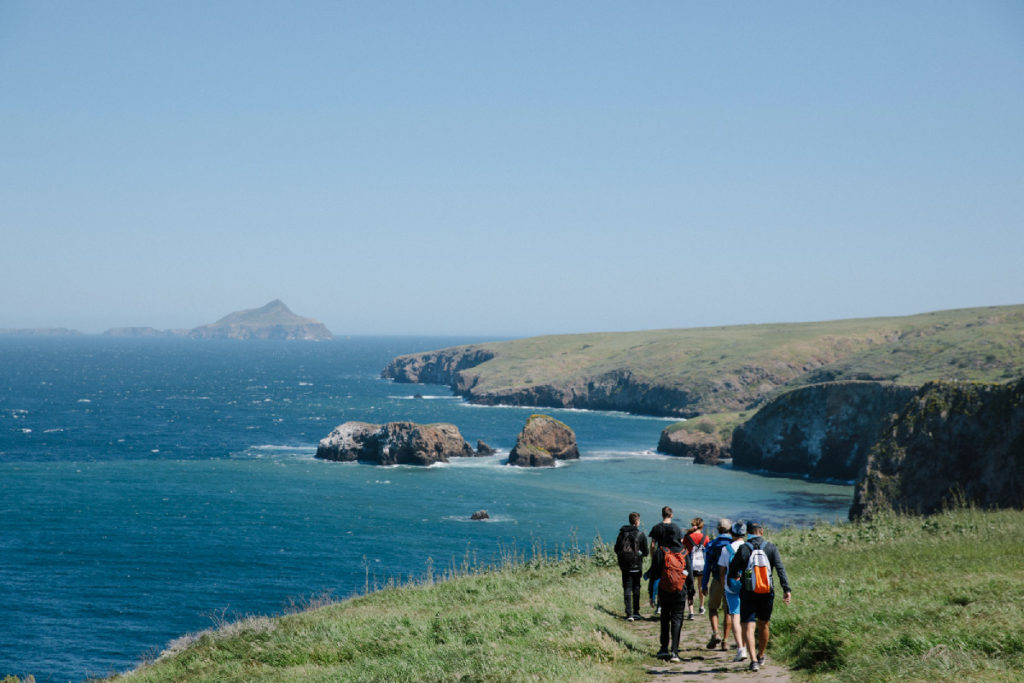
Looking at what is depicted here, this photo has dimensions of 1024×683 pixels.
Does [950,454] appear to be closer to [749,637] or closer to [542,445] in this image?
[749,637]

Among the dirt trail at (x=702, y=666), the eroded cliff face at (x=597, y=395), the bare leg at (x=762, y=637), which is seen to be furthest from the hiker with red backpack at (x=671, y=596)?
the eroded cliff face at (x=597, y=395)

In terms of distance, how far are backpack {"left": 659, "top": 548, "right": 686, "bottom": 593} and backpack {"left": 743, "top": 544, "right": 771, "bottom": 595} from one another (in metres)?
1.32

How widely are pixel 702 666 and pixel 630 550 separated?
3266mm

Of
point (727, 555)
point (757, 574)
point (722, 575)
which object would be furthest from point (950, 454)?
point (757, 574)

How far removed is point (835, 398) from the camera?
287ft

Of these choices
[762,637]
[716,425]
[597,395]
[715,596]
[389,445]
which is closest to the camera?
[762,637]

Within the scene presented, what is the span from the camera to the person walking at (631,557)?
16000mm

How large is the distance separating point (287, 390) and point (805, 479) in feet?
383

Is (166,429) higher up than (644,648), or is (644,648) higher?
(644,648)

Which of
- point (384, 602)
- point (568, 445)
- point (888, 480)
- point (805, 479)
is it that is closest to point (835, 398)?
point (805, 479)

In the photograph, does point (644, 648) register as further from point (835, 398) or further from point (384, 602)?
point (835, 398)

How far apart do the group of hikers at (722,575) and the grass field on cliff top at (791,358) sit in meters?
81.1

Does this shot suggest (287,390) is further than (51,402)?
Yes

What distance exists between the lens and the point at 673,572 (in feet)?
44.7
